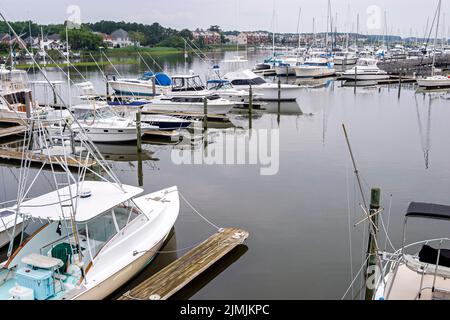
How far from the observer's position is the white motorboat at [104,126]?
2461 centimetres

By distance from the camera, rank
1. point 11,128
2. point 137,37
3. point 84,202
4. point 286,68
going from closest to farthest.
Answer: point 84,202
point 11,128
point 286,68
point 137,37

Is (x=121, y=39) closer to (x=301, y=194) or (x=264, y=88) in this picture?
(x=264, y=88)

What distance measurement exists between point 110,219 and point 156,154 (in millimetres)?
12739

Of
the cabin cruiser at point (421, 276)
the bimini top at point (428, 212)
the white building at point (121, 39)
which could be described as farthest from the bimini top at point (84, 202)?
the white building at point (121, 39)

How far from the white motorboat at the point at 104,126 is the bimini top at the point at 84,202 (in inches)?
512

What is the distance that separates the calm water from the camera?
1148 centimetres

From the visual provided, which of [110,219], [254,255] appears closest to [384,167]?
[254,255]

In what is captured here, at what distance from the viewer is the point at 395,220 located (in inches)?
576

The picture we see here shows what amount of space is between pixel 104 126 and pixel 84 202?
14803 mm

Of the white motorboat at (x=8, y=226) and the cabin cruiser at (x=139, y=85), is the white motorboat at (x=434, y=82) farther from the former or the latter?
the white motorboat at (x=8, y=226)

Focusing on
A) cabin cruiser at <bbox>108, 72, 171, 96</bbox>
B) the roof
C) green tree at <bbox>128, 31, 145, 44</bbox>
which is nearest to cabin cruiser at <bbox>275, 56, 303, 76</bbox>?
cabin cruiser at <bbox>108, 72, 171, 96</bbox>

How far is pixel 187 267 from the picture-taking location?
11.0m

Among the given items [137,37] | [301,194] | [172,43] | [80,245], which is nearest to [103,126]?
[301,194]

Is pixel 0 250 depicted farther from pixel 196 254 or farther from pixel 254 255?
pixel 254 255
